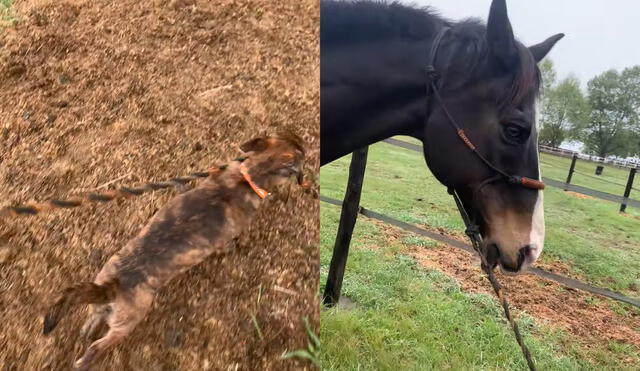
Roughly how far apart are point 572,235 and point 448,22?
1.48m

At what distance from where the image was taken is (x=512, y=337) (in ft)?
6.69

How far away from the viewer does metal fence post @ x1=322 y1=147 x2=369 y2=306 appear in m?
2.42

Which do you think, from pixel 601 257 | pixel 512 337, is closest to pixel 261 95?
pixel 512 337

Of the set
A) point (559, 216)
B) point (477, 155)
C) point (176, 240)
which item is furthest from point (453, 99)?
point (559, 216)

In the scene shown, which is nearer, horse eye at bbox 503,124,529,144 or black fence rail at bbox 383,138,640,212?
horse eye at bbox 503,124,529,144

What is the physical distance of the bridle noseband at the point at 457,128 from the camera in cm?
145

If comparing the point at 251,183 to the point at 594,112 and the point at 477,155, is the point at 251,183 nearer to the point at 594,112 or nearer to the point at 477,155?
the point at 477,155

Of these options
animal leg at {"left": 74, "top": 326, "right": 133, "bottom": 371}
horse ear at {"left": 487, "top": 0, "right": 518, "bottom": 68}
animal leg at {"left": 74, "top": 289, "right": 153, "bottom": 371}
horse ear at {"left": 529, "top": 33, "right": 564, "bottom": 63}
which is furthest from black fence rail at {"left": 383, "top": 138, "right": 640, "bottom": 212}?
animal leg at {"left": 74, "top": 326, "right": 133, "bottom": 371}

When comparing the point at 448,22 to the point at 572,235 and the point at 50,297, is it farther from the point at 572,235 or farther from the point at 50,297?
the point at 50,297

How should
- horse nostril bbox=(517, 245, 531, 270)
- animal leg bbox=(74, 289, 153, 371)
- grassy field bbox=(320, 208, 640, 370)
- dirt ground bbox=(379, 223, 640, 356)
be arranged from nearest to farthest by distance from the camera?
animal leg bbox=(74, 289, 153, 371), horse nostril bbox=(517, 245, 531, 270), grassy field bbox=(320, 208, 640, 370), dirt ground bbox=(379, 223, 640, 356)

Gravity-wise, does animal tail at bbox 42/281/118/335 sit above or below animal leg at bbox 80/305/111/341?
above

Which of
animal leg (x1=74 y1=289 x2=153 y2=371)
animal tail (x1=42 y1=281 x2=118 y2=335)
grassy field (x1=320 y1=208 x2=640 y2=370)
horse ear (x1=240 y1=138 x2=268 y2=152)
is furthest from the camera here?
grassy field (x1=320 y1=208 x2=640 y2=370)

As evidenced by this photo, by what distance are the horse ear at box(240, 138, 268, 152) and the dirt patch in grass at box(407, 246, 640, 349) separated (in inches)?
50.0

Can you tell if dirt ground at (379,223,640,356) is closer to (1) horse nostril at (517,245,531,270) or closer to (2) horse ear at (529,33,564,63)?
(1) horse nostril at (517,245,531,270)
